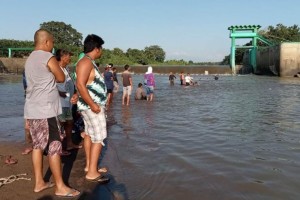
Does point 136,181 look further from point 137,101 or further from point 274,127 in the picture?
point 137,101

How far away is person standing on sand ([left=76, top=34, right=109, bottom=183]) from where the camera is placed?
423 centimetres

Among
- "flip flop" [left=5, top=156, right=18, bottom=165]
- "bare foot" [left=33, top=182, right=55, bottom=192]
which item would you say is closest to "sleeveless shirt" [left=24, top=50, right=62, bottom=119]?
"bare foot" [left=33, top=182, right=55, bottom=192]

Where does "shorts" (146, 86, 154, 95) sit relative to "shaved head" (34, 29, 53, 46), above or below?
below

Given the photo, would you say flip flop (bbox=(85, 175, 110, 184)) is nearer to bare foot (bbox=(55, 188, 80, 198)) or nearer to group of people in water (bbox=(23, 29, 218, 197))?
group of people in water (bbox=(23, 29, 218, 197))

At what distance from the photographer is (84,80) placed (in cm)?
423

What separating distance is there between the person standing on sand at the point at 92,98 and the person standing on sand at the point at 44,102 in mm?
327

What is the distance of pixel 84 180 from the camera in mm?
4602

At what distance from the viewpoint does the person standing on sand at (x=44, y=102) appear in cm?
388

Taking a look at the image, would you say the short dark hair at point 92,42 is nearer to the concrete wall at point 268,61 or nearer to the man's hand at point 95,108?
the man's hand at point 95,108

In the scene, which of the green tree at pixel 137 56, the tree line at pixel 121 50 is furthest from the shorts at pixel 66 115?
the green tree at pixel 137 56

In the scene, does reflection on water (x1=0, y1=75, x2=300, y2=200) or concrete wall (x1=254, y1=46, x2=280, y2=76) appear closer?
reflection on water (x1=0, y1=75, x2=300, y2=200)

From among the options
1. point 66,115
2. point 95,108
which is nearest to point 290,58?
point 66,115

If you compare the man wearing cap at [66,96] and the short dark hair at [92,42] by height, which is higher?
the short dark hair at [92,42]

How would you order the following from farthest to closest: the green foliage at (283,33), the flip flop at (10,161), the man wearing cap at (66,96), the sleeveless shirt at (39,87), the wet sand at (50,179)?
the green foliage at (283,33), the man wearing cap at (66,96), the flip flop at (10,161), the wet sand at (50,179), the sleeveless shirt at (39,87)
